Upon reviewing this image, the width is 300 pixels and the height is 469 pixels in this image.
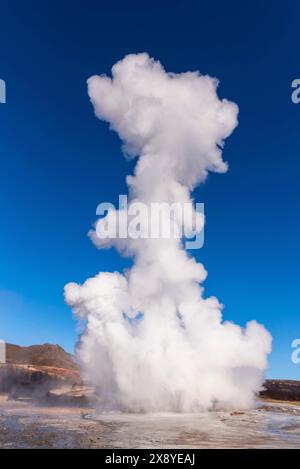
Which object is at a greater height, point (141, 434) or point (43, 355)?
point (141, 434)

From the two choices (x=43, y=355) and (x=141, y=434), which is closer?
(x=141, y=434)

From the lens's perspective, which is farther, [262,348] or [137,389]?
[262,348]

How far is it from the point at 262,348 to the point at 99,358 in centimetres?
1832

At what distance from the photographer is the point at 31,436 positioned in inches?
842

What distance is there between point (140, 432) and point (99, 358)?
66.6ft

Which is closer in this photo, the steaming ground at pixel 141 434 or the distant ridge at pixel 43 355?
the steaming ground at pixel 141 434

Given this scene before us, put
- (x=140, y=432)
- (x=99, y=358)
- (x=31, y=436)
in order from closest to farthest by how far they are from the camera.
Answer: (x=31, y=436)
(x=140, y=432)
(x=99, y=358)

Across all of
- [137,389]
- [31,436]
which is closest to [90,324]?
[137,389]

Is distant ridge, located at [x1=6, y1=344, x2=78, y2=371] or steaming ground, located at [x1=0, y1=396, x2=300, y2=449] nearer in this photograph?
steaming ground, located at [x1=0, y1=396, x2=300, y2=449]

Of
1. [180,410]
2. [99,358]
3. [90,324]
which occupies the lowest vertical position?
[180,410]
